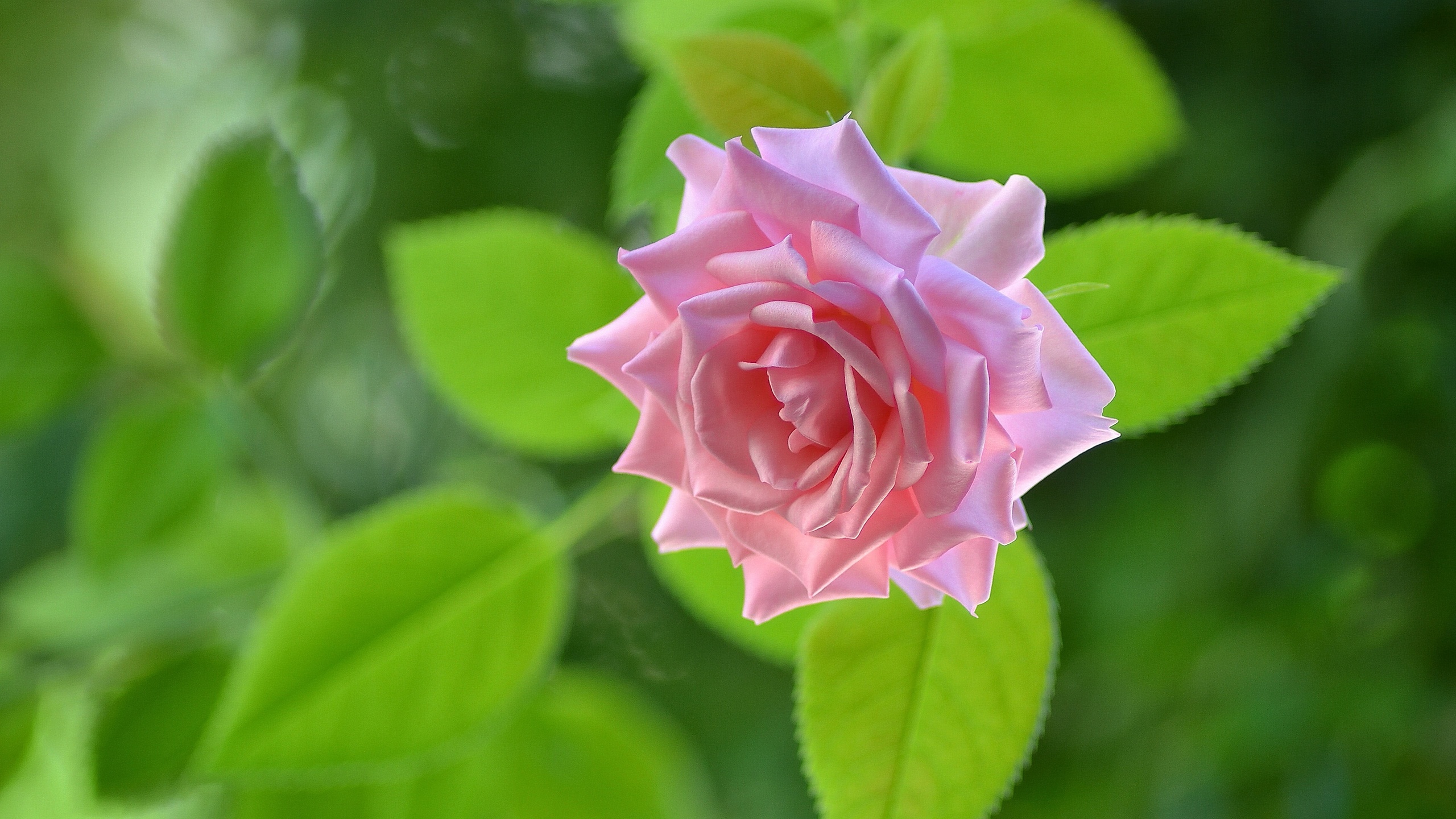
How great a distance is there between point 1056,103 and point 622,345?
8.1 inches

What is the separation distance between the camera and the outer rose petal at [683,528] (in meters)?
0.21

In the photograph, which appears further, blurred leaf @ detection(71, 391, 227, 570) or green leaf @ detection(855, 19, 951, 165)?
blurred leaf @ detection(71, 391, 227, 570)

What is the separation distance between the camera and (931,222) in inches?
6.7

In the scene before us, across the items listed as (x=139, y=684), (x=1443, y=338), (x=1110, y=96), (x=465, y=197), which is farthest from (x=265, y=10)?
(x=1443, y=338)

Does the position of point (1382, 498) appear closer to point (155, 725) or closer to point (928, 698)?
point (928, 698)

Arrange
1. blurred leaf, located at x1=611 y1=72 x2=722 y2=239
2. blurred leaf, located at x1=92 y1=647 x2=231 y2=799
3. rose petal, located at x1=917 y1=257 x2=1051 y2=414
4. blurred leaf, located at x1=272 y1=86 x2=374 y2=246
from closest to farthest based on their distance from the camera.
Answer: rose petal, located at x1=917 y1=257 x2=1051 y2=414 < blurred leaf, located at x1=611 y1=72 x2=722 y2=239 < blurred leaf, located at x1=92 y1=647 x2=231 y2=799 < blurred leaf, located at x1=272 y1=86 x2=374 y2=246

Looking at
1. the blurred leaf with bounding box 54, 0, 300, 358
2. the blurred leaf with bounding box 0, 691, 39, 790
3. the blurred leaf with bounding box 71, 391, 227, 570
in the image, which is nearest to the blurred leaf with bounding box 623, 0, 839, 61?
the blurred leaf with bounding box 71, 391, 227, 570

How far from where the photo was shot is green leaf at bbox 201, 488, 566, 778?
310 mm

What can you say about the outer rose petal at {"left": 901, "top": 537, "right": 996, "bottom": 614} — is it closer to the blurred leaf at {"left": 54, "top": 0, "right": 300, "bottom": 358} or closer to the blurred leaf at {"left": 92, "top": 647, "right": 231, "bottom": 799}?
the blurred leaf at {"left": 92, "top": 647, "right": 231, "bottom": 799}

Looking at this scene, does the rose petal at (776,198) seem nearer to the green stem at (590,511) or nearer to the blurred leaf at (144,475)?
the green stem at (590,511)

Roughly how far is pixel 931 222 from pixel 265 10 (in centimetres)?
77

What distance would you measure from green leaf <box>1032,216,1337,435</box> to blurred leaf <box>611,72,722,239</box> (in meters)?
0.10

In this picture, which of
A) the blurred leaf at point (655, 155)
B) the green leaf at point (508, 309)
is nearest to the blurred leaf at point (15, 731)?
the green leaf at point (508, 309)

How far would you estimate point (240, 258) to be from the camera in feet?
1.53
